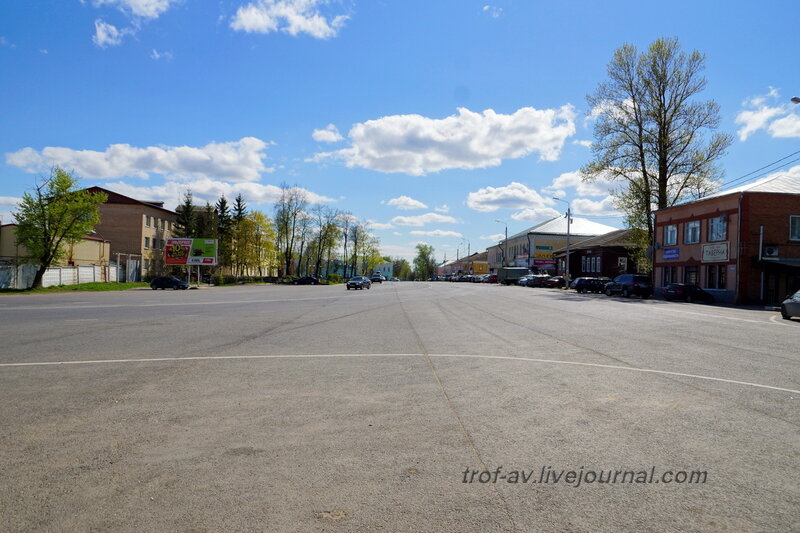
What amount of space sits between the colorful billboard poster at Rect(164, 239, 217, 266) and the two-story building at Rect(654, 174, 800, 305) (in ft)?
173

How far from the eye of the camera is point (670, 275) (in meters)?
44.1

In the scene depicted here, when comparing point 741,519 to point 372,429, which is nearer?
point 741,519

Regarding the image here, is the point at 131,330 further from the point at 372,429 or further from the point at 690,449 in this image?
the point at 690,449

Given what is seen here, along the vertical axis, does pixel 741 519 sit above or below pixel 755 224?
below

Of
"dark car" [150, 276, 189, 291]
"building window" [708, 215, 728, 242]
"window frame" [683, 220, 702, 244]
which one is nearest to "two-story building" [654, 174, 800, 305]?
"building window" [708, 215, 728, 242]

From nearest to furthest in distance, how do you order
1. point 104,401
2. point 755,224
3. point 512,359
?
1. point 104,401
2. point 512,359
3. point 755,224

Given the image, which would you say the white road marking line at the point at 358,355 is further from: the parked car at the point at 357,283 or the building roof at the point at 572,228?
the building roof at the point at 572,228

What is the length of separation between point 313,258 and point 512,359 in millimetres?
101481

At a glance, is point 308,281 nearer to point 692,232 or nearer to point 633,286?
point 633,286

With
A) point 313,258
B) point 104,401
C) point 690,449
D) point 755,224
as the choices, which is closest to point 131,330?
point 104,401

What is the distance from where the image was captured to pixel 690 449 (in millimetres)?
4641

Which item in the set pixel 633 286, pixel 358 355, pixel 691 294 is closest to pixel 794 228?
pixel 691 294

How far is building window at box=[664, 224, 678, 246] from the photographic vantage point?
1718 inches

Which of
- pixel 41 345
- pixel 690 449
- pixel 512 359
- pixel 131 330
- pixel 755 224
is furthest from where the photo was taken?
pixel 755 224
